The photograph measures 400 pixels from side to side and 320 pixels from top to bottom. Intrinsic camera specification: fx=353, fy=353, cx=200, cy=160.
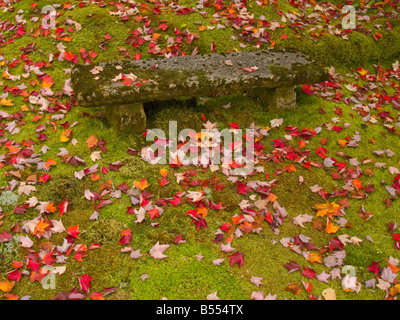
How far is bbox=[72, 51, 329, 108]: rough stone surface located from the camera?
4.56 metres

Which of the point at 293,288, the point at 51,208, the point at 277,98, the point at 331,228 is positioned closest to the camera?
the point at 293,288

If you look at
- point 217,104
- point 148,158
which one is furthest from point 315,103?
point 148,158

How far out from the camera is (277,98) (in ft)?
17.8

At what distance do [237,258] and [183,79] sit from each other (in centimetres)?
250

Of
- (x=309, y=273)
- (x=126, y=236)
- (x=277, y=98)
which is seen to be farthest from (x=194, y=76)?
(x=309, y=273)

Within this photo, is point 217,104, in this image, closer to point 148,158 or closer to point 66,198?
point 148,158

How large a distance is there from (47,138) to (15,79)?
1523mm

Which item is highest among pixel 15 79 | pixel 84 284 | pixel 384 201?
pixel 15 79

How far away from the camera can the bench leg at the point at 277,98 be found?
5.39 metres

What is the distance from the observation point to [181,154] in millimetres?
4703

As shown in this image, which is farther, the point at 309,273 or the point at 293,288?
the point at 309,273

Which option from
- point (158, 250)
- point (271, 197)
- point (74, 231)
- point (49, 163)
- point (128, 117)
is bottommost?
point (271, 197)

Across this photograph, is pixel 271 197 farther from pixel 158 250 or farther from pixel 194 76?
pixel 194 76

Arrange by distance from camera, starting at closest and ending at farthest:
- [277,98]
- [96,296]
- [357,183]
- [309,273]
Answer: [96,296] → [309,273] → [357,183] → [277,98]
